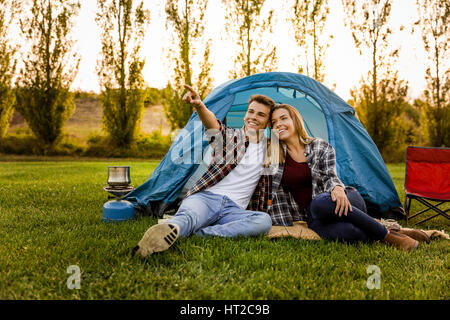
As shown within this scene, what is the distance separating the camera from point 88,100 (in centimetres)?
2255

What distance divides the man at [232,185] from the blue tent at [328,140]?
2.40 feet

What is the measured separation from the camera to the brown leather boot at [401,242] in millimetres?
2235

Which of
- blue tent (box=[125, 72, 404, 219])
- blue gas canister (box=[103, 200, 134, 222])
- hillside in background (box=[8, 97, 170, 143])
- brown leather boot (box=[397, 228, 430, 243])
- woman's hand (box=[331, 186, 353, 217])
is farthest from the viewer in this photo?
hillside in background (box=[8, 97, 170, 143])

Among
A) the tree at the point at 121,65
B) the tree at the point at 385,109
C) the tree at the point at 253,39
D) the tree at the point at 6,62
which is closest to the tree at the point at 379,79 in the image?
the tree at the point at 385,109

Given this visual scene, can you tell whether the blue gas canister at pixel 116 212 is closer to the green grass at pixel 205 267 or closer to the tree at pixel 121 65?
the green grass at pixel 205 267

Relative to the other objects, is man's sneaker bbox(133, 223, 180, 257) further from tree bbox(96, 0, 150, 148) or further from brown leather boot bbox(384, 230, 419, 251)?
tree bbox(96, 0, 150, 148)

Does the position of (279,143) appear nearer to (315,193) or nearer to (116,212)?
(315,193)

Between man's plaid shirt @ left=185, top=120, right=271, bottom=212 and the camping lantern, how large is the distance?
67 cm

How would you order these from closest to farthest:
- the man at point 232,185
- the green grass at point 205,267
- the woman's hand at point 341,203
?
the green grass at point 205,267 < the woman's hand at point 341,203 < the man at point 232,185

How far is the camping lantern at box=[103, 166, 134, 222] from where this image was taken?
2.87 meters

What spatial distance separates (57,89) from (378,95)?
11295 mm

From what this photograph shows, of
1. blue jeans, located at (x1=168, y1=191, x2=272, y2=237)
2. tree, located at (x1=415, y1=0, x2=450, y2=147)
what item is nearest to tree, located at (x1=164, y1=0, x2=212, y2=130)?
tree, located at (x1=415, y1=0, x2=450, y2=147)
